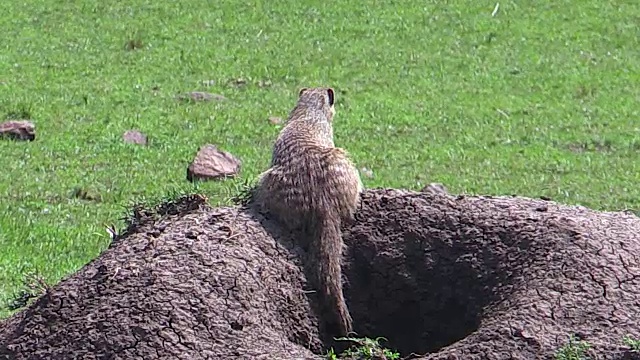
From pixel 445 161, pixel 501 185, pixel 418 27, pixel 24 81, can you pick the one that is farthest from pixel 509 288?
pixel 418 27

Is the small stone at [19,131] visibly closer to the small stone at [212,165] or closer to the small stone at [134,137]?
the small stone at [134,137]

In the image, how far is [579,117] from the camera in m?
13.4

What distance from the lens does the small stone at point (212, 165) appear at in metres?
10.4

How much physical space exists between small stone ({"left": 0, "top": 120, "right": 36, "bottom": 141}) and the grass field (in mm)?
108

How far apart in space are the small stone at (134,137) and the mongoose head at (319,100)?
417 centimetres

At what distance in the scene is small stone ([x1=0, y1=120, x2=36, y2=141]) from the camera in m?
11.8

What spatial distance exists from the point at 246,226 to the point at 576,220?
1533 mm

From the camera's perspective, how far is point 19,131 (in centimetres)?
1184

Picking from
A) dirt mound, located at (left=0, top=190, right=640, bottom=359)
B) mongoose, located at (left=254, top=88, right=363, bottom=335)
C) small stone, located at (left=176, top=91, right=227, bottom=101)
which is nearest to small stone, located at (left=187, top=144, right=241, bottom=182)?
small stone, located at (left=176, top=91, right=227, bottom=101)

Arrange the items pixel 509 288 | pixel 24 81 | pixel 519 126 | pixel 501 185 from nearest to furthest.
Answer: pixel 509 288 < pixel 501 185 < pixel 519 126 < pixel 24 81

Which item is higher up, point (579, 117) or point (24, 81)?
point (579, 117)

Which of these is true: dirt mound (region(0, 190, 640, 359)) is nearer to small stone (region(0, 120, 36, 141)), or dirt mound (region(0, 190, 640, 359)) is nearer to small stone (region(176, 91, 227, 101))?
small stone (region(0, 120, 36, 141))

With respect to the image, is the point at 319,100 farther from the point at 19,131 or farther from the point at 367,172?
the point at 19,131

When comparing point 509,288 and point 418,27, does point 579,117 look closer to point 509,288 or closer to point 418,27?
point 418,27
